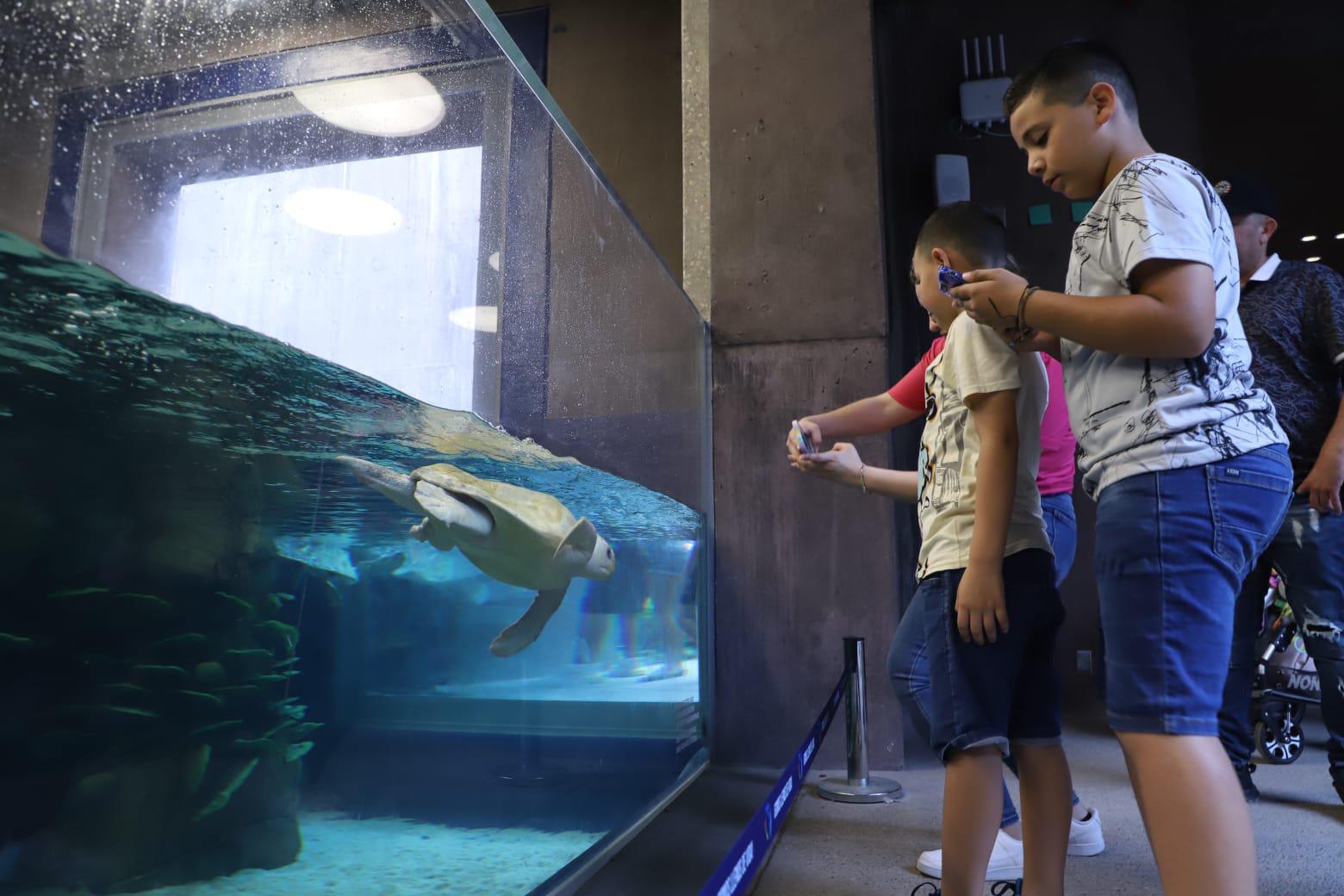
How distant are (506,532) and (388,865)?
550 mm

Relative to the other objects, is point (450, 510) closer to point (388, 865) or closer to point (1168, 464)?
point (388, 865)

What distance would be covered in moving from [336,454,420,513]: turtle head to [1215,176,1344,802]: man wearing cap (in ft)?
6.97

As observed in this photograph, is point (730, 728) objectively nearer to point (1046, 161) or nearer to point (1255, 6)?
point (1046, 161)

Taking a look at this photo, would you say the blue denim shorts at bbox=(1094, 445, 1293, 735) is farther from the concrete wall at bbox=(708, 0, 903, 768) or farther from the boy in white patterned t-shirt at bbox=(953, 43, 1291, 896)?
the concrete wall at bbox=(708, 0, 903, 768)

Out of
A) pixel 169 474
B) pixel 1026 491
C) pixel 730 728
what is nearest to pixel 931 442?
pixel 1026 491

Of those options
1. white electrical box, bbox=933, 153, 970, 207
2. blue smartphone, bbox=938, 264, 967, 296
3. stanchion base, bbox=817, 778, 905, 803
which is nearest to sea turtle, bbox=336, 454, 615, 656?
blue smartphone, bbox=938, 264, 967, 296

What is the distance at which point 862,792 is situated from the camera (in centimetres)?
249


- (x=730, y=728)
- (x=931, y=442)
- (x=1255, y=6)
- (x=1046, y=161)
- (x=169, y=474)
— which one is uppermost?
(x=1255, y=6)

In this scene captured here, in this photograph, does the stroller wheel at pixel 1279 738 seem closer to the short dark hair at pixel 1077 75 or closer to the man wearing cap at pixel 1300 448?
the man wearing cap at pixel 1300 448

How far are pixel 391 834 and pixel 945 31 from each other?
5.12 metres

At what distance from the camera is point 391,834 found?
1.05m

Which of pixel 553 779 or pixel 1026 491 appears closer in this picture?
pixel 1026 491

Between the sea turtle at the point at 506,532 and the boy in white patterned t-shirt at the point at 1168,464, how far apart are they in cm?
80

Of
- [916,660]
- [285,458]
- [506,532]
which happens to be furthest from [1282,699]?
[285,458]
